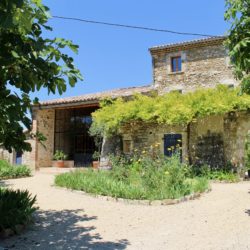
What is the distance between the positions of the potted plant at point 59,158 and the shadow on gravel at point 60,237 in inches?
470

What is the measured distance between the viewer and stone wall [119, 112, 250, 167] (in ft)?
46.6

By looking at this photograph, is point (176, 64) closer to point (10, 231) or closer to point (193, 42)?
point (193, 42)

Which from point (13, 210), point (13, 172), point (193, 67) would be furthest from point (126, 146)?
point (13, 210)

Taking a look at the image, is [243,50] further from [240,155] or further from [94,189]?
[240,155]

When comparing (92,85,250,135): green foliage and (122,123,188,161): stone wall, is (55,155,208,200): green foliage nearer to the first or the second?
(92,85,250,135): green foliage

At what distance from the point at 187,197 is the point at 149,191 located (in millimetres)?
995

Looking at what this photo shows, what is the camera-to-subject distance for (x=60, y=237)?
5906mm

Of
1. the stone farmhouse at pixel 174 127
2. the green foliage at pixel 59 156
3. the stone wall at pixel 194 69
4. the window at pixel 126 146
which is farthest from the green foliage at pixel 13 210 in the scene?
the green foliage at pixel 59 156

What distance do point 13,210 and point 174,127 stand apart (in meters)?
10.5

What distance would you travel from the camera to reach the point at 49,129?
20438mm

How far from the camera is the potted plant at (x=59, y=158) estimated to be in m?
19.2

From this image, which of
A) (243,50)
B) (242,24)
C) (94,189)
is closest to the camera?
(243,50)

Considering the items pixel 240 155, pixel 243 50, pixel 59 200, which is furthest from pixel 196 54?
pixel 243 50

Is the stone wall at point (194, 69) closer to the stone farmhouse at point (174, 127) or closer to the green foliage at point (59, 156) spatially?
the stone farmhouse at point (174, 127)
